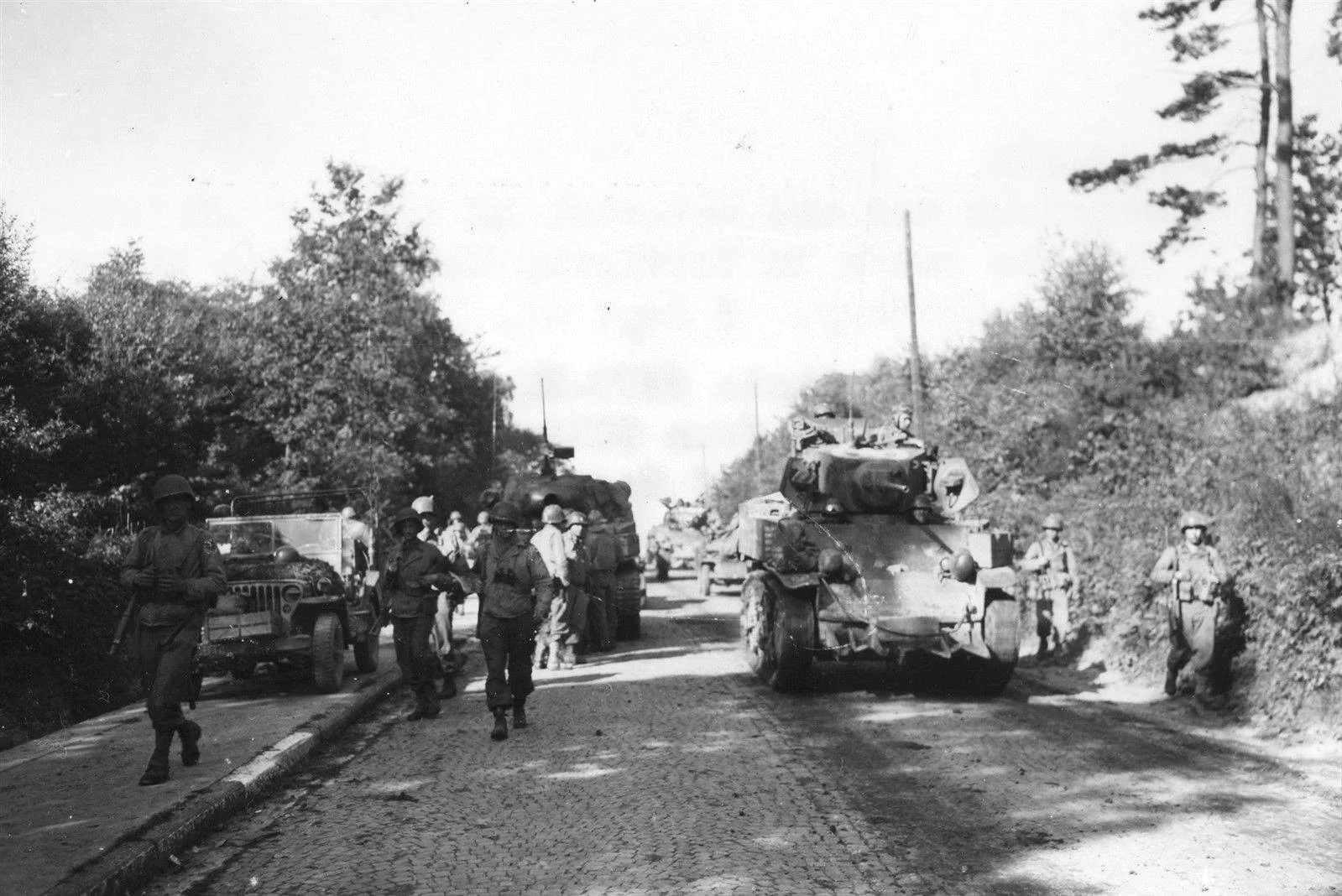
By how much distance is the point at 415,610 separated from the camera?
36.6 ft

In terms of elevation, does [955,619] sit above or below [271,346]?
below

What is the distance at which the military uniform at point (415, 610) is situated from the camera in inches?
436

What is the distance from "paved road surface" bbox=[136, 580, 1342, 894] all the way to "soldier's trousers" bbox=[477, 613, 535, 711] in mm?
398

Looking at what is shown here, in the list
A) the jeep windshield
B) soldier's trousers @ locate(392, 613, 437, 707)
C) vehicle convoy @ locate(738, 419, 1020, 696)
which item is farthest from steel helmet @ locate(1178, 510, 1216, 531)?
the jeep windshield

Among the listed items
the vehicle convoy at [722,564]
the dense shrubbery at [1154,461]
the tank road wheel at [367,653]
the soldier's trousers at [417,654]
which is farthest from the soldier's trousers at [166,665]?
the vehicle convoy at [722,564]

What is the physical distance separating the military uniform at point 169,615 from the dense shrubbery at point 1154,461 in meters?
7.91

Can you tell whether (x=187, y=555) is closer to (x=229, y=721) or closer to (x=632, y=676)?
(x=229, y=721)

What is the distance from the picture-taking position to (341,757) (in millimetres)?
9477

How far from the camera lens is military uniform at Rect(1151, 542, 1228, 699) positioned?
37.3 ft

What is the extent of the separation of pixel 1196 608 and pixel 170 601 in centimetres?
836

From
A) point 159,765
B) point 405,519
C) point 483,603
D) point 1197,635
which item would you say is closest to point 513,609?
point 483,603

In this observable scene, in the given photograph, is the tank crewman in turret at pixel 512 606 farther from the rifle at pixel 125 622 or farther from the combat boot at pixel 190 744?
the rifle at pixel 125 622

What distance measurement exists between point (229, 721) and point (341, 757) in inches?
62.4

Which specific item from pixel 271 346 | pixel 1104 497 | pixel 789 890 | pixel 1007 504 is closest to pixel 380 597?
pixel 789 890
